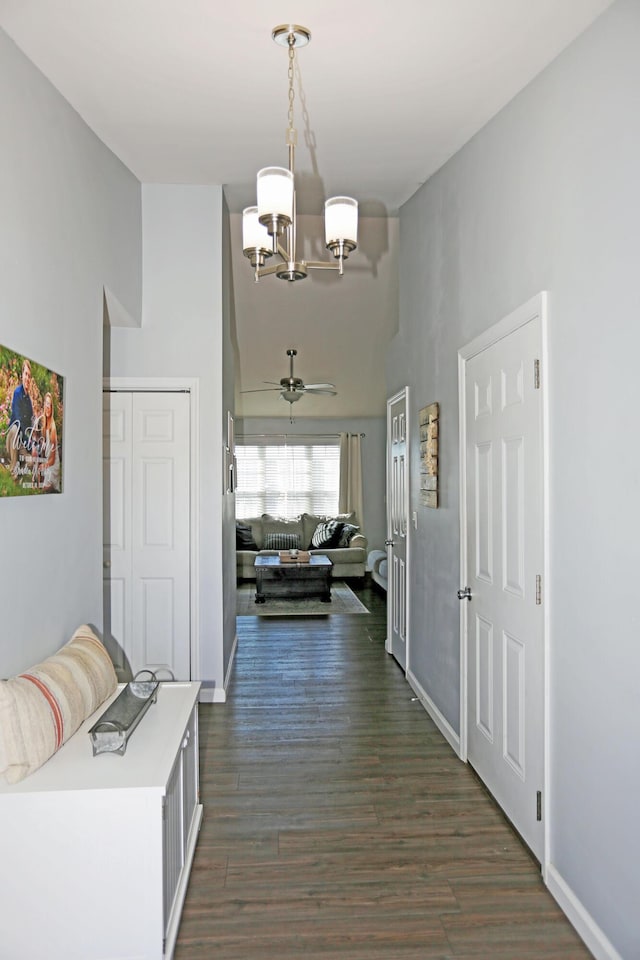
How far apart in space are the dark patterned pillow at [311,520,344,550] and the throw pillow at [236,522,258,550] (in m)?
0.82

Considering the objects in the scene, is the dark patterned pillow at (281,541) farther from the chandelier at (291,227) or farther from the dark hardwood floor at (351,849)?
the chandelier at (291,227)

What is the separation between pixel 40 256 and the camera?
247 cm

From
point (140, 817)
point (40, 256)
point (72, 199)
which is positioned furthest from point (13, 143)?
point (140, 817)

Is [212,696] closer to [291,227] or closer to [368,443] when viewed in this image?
[291,227]

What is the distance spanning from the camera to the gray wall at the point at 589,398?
1.87 metres

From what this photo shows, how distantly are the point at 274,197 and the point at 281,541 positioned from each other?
758cm

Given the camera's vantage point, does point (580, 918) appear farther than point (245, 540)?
No

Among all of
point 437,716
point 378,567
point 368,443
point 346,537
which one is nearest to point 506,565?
point 437,716

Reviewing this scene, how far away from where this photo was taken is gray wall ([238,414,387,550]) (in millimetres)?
10094

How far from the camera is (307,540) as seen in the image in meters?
9.66

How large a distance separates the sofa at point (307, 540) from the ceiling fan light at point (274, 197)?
277 inches

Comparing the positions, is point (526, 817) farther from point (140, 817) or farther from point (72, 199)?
point (72, 199)

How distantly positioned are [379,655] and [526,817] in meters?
2.73

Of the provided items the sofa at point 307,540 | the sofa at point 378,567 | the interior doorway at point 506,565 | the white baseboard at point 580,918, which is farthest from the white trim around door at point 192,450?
the sofa at point 307,540
